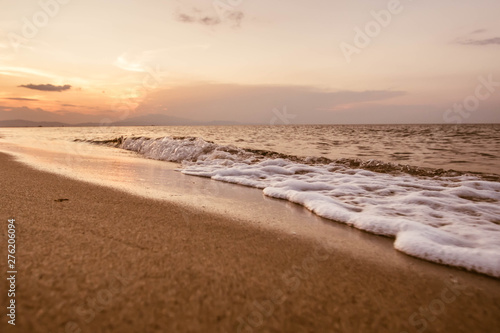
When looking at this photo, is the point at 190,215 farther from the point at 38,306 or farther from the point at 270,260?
the point at 38,306

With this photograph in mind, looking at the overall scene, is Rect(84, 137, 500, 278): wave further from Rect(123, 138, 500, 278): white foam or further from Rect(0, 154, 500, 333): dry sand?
Rect(0, 154, 500, 333): dry sand

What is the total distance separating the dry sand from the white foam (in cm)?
31

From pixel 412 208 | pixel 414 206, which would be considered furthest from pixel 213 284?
pixel 414 206

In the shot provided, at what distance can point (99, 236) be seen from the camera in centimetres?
245

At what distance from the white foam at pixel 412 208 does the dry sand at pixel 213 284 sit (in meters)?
0.31

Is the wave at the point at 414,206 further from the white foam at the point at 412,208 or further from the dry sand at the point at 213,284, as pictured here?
the dry sand at the point at 213,284

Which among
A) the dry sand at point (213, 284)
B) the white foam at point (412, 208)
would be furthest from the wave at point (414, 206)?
the dry sand at point (213, 284)

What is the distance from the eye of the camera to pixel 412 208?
4.08m

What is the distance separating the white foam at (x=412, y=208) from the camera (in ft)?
8.59

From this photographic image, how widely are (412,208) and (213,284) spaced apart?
352 centimetres

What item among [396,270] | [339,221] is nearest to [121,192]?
[339,221]

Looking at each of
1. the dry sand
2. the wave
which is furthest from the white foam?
the dry sand

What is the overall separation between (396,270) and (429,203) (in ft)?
8.82

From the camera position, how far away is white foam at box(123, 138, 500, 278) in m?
2.62
